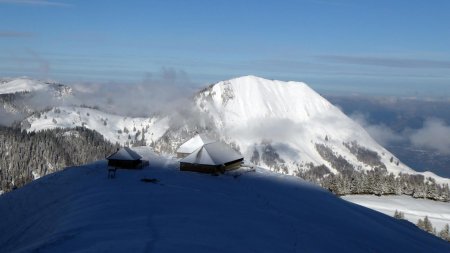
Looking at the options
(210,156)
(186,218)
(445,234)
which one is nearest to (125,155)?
(210,156)

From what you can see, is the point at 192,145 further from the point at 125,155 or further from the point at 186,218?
the point at 186,218

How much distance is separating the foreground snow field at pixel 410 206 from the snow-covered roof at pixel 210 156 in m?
48.3

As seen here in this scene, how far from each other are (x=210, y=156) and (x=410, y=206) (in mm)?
66401

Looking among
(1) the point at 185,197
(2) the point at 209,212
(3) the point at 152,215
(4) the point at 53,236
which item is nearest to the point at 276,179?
(1) the point at 185,197

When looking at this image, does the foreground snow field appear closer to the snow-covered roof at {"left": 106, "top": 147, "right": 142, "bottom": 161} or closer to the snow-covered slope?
the snow-covered slope

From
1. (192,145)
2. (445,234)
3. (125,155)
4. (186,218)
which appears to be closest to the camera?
(186,218)

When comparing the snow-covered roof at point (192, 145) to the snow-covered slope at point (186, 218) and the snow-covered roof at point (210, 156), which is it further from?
the snow-covered slope at point (186, 218)

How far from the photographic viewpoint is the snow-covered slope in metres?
25.7

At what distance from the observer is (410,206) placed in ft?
347

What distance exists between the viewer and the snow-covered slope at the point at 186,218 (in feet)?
84.4

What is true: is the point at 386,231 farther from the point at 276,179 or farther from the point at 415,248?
the point at 276,179

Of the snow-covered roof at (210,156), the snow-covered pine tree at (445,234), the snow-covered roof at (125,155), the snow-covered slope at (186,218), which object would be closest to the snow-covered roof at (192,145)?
the snow-covered roof at (210,156)

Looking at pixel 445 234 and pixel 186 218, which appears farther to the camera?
pixel 445 234

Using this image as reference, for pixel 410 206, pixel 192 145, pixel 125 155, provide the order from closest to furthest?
1. pixel 125 155
2. pixel 192 145
3. pixel 410 206
